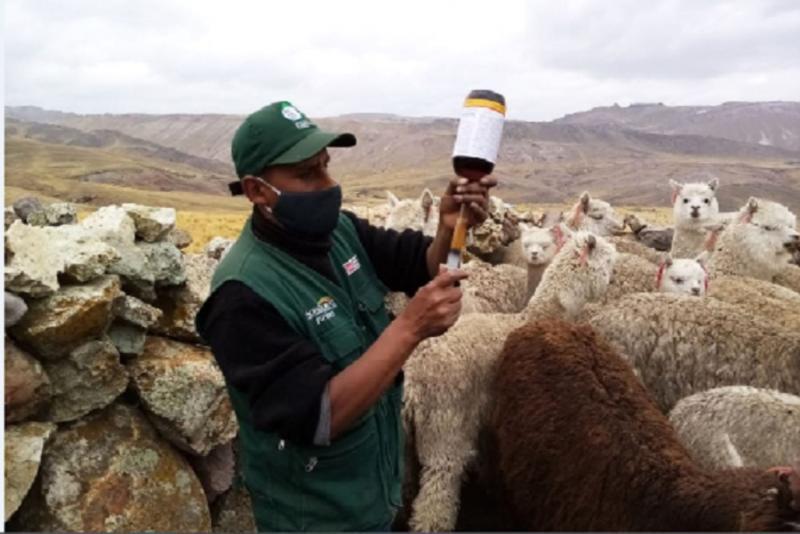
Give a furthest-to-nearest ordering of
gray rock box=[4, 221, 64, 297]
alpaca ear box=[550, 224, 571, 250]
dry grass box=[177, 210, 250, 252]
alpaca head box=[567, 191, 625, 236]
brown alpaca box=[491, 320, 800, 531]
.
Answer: dry grass box=[177, 210, 250, 252] < alpaca head box=[567, 191, 625, 236] < alpaca ear box=[550, 224, 571, 250] < gray rock box=[4, 221, 64, 297] < brown alpaca box=[491, 320, 800, 531]

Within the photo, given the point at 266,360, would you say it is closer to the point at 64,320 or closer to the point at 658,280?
the point at 64,320

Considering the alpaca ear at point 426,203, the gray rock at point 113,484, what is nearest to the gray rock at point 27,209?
the gray rock at point 113,484

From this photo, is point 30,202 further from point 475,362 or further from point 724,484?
point 724,484

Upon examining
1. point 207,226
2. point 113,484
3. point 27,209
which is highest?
point 27,209

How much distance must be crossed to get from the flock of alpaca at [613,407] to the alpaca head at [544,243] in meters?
0.93

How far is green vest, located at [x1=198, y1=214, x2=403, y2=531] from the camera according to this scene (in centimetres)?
258

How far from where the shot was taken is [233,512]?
4977mm

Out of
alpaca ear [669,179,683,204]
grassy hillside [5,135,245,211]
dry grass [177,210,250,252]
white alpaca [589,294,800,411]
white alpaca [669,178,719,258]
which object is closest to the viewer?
white alpaca [589,294,800,411]

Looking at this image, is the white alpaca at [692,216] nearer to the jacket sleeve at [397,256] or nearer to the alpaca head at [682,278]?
the alpaca head at [682,278]

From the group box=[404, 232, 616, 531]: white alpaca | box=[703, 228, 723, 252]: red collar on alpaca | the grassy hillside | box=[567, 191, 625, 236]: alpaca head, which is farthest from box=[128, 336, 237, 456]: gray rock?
the grassy hillside

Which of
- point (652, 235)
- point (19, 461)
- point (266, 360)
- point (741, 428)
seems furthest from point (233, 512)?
point (652, 235)

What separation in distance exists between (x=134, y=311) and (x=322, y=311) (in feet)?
7.96

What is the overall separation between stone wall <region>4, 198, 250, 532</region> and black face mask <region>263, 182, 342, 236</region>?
2.13 meters

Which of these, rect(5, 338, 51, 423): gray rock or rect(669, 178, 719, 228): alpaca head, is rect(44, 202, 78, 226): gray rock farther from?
rect(669, 178, 719, 228): alpaca head
